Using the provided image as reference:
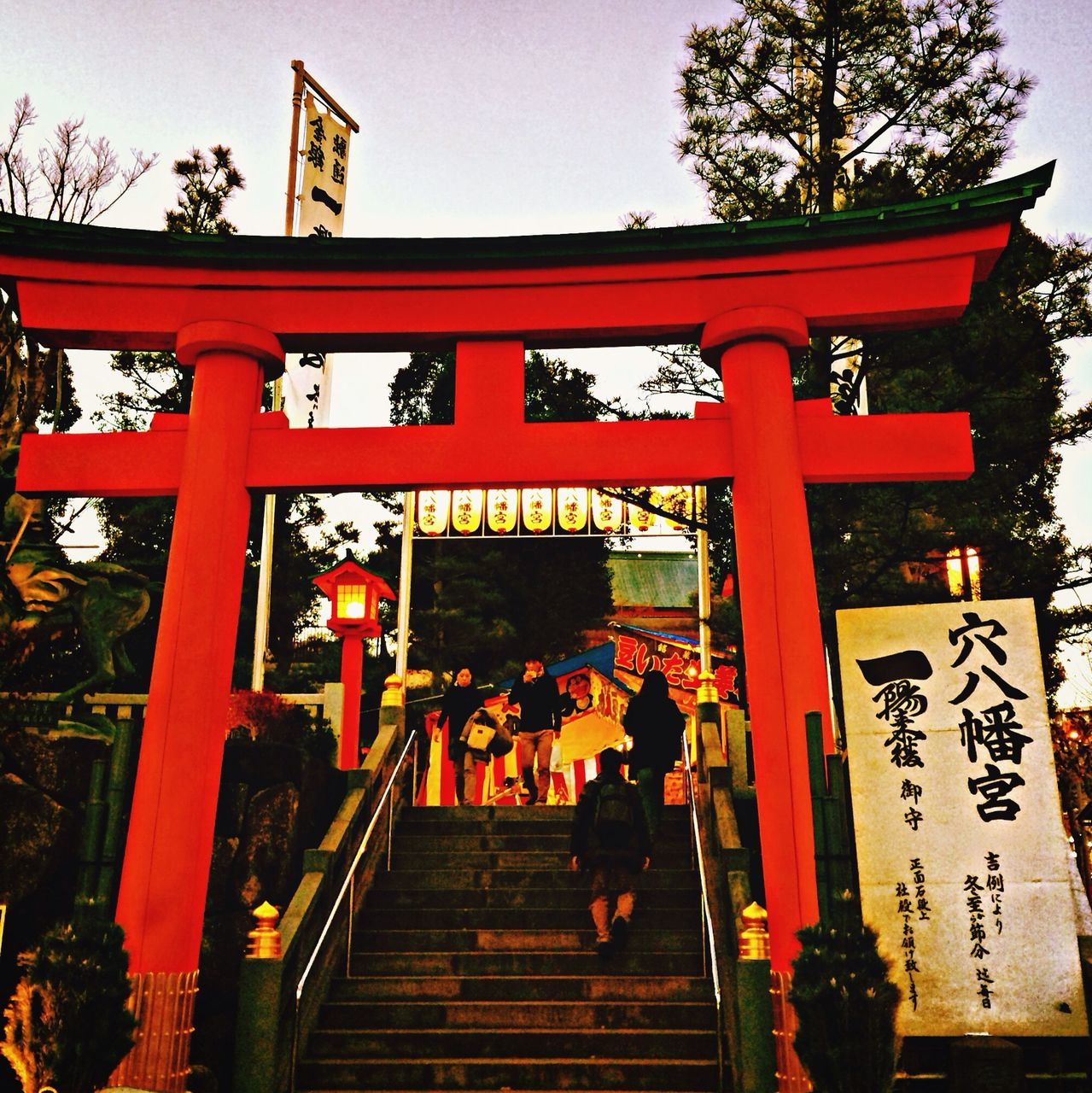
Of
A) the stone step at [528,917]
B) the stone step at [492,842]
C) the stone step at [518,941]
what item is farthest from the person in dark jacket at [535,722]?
the stone step at [518,941]

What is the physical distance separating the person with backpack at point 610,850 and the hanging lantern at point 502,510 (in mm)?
5435

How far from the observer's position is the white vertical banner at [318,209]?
1483cm

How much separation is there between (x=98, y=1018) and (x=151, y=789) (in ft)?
6.85

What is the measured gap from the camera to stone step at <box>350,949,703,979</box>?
9156 millimetres

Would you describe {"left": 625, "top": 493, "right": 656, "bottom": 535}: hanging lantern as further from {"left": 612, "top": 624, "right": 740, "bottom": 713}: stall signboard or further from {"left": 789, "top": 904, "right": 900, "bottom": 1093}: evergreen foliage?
{"left": 789, "top": 904, "right": 900, "bottom": 1093}: evergreen foliage

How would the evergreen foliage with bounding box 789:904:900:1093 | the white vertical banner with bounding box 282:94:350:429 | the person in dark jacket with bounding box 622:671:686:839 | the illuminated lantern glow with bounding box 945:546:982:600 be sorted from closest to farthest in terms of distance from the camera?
the evergreen foliage with bounding box 789:904:900:1093, the person in dark jacket with bounding box 622:671:686:839, the illuminated lantern glow with bounding box 945:546:982:600, the white vertical banner with bounding box 282:94:350:429

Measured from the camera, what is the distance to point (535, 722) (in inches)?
467

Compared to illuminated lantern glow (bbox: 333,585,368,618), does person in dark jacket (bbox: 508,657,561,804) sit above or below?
below

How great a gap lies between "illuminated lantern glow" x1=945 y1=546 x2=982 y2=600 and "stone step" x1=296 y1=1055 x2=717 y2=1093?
5.71 meters

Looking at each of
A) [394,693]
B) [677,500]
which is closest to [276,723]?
[394,693]

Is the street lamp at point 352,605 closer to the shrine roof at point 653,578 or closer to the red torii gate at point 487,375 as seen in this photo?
the red torii gate at point 487,375

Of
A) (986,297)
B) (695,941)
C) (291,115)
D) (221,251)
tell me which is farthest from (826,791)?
(291,115)

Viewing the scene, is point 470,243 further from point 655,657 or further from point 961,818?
point 655,657

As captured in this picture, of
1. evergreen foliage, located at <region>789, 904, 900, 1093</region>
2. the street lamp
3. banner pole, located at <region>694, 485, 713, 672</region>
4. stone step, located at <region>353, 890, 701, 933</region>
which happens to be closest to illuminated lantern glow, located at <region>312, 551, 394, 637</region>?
the street lamp
